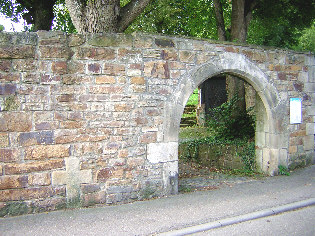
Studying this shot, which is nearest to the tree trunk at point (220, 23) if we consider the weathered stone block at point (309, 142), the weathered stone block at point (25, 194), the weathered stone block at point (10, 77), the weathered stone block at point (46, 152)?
the weathered stone block at point (309, 142)

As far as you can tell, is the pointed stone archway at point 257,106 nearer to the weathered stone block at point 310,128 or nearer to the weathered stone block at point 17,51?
the weathered stone block at point 310,128

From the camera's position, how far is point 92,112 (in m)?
4.81

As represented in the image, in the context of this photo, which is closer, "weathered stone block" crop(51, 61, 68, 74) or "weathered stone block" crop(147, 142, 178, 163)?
"weathered stone block" crop(51, 61, 68, 74)

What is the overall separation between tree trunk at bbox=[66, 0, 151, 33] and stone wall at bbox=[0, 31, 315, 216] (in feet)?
7.52

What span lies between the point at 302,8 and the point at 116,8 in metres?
7.33

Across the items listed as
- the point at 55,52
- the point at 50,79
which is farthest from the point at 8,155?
the point at 55,52

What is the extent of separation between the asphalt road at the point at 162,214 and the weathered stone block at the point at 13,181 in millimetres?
466

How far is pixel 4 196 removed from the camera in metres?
4.43

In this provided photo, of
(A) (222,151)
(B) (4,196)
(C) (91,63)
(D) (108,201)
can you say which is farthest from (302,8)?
(B) (4,196)

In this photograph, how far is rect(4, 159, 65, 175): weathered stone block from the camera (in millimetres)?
4443

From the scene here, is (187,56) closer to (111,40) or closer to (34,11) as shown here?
(111,40)

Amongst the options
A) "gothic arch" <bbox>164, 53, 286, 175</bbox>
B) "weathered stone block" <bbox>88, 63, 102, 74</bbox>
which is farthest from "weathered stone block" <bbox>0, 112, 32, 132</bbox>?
"gothic arch" <bbox>164, 53, 286, 175</bbox>

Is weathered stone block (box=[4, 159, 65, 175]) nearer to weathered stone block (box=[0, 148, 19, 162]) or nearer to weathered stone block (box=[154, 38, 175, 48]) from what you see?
weathered stone block (box=[0, 148, 19, 162])

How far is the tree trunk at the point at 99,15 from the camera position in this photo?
6.92 meters
